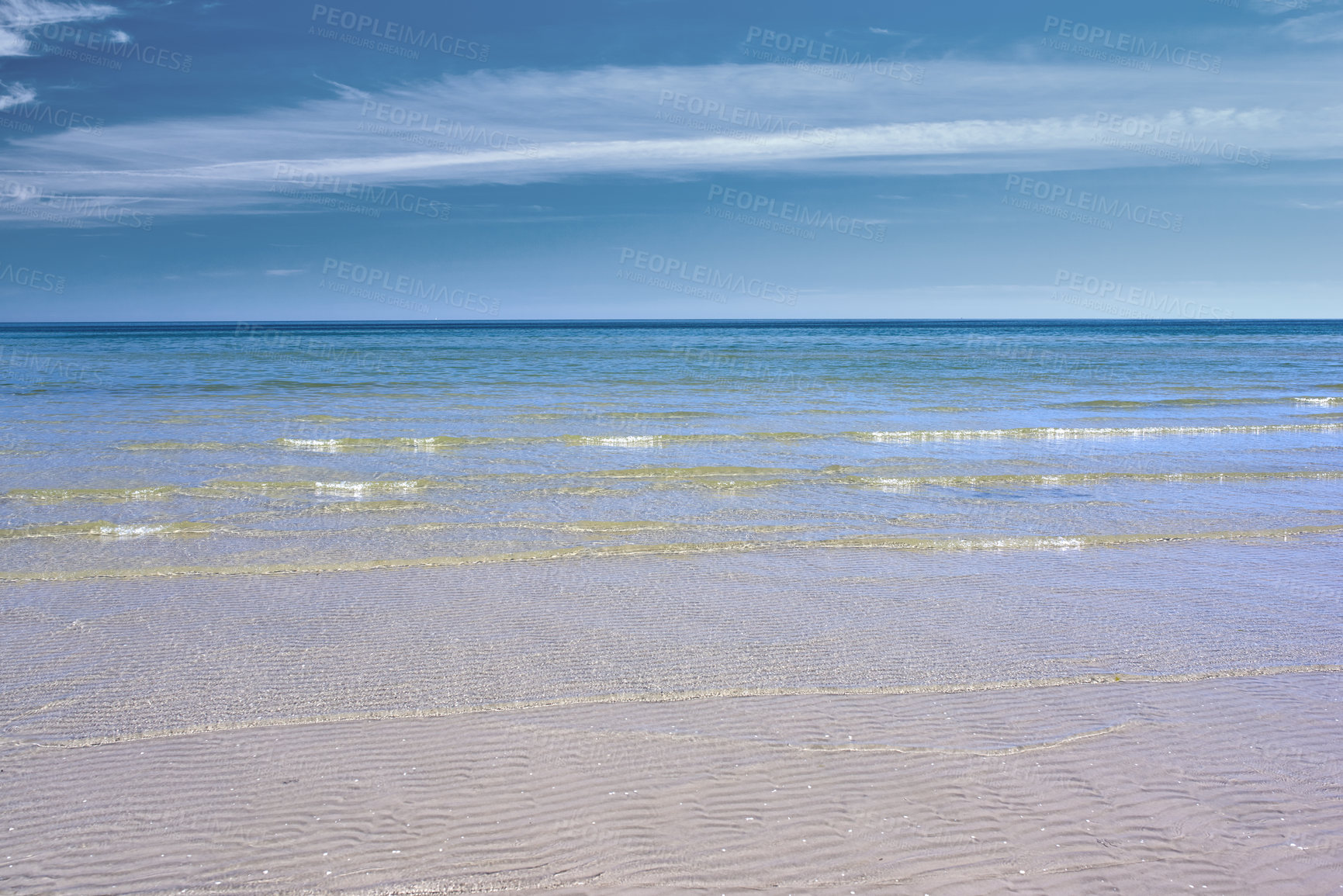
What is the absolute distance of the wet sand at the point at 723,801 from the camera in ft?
11.1

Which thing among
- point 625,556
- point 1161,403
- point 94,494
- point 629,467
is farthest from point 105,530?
point 1161,403

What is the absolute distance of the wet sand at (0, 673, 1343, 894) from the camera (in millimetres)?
3379

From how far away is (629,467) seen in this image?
13031 millimetres

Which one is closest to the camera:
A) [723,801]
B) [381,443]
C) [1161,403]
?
[723,801]

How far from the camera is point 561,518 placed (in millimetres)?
9680

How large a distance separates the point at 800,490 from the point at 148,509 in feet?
25.7

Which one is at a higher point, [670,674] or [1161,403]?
[1161,403]

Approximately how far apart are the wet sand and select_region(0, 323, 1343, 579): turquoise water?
12.2ft

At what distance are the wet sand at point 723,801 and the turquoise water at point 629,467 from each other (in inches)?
146

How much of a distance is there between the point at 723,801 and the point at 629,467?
9.30 meters
